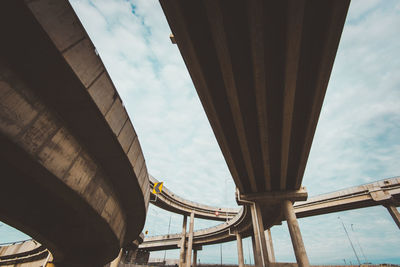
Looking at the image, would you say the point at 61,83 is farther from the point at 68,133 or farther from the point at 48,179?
the point at 48,179

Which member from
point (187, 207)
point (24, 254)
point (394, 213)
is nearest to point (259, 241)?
point (187, 207)

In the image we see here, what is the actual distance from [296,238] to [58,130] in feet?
58.3

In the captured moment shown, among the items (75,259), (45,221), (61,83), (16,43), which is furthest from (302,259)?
(16,43)

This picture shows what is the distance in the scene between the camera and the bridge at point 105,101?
3.41 meters

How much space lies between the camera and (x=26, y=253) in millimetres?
21234

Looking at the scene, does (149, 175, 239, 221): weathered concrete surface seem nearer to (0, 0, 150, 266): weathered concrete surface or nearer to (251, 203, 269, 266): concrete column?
(251, 203, 269, 266): concrete column

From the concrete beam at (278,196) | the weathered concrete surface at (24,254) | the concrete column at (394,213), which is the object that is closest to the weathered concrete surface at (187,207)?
the weathered concrete surface at (24,254)

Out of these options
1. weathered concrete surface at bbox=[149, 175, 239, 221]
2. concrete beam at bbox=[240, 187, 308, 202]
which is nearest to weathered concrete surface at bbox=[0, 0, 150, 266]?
concrete beam at bbox=[240, 187, 308, 202]

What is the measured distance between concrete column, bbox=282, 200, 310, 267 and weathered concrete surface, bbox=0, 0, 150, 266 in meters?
14.2

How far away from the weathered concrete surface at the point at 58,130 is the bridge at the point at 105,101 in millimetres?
23

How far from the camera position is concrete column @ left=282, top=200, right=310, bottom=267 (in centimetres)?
1296

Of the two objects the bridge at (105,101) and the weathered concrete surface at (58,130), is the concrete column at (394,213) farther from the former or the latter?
the weathered concrete surface at (58,130)

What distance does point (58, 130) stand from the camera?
4.27 m

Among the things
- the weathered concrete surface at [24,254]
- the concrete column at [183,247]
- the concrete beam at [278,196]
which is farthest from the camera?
the concrete column at [183,247]
